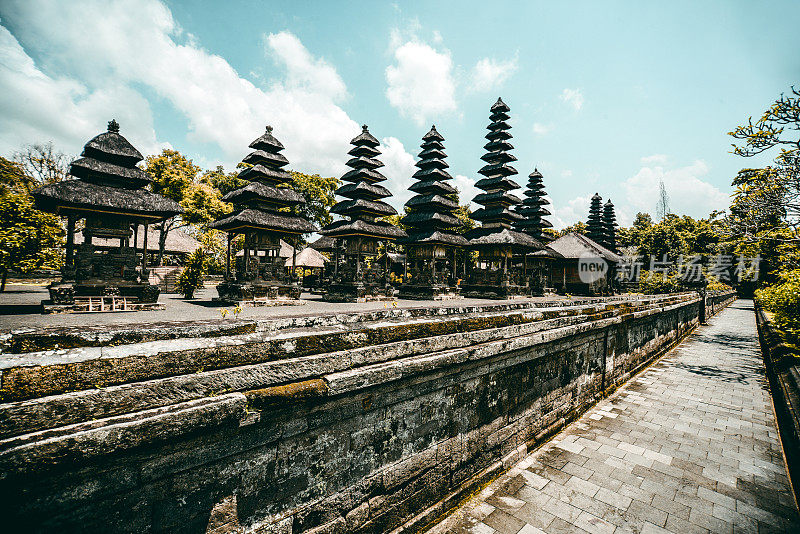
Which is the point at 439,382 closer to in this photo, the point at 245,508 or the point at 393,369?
the point at 393,369

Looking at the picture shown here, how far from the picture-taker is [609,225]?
143ft

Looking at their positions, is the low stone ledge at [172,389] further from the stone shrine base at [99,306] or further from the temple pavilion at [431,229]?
the temple pavilion at [431,229]

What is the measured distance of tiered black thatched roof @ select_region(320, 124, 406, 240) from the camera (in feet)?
65.1

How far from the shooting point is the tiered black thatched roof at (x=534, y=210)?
3438 cm

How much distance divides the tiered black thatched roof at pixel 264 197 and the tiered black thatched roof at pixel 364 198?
3.31 metres

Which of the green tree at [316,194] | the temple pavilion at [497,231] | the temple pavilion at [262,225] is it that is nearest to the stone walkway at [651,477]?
the temple pavilion at [262,225]

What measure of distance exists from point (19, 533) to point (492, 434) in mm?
3525

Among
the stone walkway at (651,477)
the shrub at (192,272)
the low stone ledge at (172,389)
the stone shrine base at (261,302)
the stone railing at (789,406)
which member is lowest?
the stone walkway at (651,477)

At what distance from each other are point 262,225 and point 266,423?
14874 mm

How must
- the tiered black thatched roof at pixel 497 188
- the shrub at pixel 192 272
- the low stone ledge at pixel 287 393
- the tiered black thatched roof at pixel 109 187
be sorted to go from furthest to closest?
the tiered black thatched roof at pixel 497 188 < the shrub at pixel 192 272 < the tiered black thatched roof at pixel 109 187 < the low stone ledge at pixel 287 393

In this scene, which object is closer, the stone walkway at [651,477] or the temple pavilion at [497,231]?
the stone walkway at [651,477]

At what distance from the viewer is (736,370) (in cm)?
884

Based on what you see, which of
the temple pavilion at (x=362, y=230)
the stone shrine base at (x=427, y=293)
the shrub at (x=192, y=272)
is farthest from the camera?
the stone shrine base at (x=427, y=293)

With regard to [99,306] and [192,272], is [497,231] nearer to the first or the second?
[192,272]
